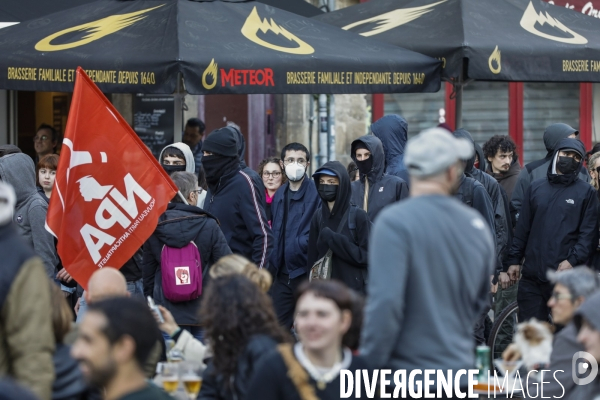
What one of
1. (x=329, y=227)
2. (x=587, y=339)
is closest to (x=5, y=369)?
(x=587, y=339)

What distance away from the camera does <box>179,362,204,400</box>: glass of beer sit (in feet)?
14.5

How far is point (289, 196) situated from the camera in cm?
838

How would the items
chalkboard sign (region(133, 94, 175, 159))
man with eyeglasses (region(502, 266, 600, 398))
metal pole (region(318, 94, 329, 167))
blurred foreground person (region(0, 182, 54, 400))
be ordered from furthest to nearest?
metal pole (region(318, 94, 329, 167)), chalkboard sign (region(133, 94, 175, 159)), man with eyeglasses (region(502, 266, 600, 398)), blurred foreground person (region(0, 182, 54, 400))

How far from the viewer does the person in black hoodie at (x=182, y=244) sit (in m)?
6.63

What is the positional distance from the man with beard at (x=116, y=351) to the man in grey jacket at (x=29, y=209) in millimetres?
3761

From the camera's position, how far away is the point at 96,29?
27.6ft

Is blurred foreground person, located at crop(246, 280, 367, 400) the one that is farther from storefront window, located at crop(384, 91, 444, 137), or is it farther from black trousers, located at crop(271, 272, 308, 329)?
storefront window, located at crop(384, 91, 444, 137)

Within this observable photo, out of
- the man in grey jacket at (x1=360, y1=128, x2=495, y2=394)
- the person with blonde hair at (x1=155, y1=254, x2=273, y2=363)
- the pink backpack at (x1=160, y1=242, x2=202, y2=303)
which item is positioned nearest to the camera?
the man in grey jacket at (x1=360, y1=128, x2=495, y2=394)

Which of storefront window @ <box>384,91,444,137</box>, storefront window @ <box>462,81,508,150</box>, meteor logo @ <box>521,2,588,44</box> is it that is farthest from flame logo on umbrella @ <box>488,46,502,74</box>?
storefront window @ <box>462,81,508,150</box>

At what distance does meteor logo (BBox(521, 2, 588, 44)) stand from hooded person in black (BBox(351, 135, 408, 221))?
7.38ft

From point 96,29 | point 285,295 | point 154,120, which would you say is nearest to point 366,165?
point 285,295

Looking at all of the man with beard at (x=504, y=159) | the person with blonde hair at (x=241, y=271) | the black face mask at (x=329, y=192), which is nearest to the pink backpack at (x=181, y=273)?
the black face mask at (x=329, y=192)

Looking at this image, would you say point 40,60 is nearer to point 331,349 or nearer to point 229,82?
point 229,82

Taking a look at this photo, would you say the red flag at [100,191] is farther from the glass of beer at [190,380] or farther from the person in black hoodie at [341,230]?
the glass of beer at [190,380]
